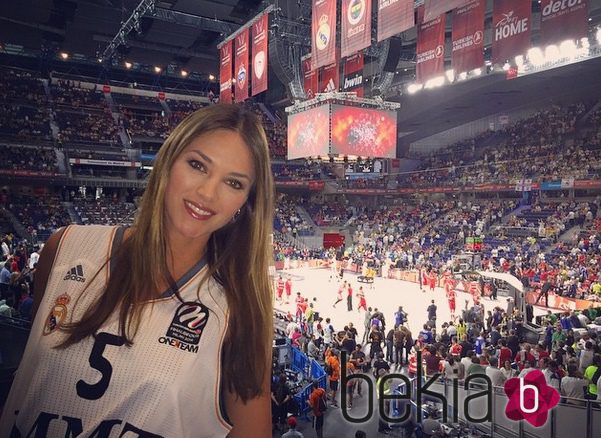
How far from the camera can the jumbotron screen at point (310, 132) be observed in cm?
1761

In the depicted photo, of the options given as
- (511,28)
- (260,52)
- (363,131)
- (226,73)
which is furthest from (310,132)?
(511,28)

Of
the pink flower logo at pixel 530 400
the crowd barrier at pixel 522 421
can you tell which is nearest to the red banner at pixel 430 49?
the crowd barrier at pixel 522 421

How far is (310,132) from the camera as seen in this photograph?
18.6 m

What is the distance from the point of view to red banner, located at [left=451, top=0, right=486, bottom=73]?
1198 cm

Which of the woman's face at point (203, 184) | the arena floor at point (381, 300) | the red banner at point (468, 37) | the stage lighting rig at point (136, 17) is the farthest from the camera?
the stage lighting rig at point (136, 17)

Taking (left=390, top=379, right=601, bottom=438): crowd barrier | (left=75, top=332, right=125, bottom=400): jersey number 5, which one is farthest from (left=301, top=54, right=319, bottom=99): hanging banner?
(left=75, top=332, right=125, bottom=400): jersey number 5

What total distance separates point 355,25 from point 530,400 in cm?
1049

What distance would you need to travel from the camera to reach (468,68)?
12516 mm

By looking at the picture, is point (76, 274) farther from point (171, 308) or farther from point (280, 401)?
point (280, 401)

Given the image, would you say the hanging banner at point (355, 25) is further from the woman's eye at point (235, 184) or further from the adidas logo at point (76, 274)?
the adidas logo at point (76, 274)

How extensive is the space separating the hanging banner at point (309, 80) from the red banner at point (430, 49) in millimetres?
5651

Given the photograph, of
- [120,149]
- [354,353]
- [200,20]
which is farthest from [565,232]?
[120,149]

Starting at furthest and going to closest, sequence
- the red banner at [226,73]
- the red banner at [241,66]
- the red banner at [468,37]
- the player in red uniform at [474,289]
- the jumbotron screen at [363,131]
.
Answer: the player in red uniform at [474,289]
the red banner at [226,73]
the red banner at [241,66]
the jumbotron screen at [363,131]
the red banner at [468,37]

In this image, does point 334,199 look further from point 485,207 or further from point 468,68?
point 468,68
